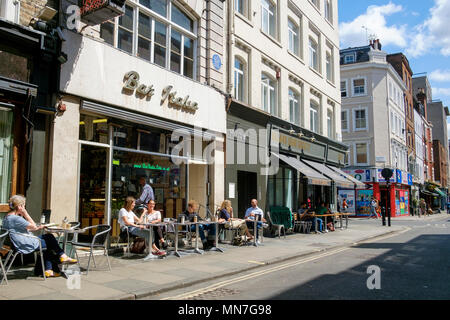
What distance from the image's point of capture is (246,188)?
16625 mm

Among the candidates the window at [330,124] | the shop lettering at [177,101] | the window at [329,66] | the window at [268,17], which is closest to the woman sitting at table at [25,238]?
the shop lettering at [177,101]

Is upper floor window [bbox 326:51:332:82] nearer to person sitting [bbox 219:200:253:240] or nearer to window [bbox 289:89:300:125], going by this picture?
→ window [bbox 289:89:300:125]

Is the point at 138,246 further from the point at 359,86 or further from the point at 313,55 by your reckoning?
the point at 359,86

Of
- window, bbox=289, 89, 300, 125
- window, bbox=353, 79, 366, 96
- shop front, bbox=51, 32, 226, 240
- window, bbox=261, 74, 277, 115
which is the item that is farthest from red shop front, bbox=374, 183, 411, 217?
shop front, bbox=51, 32, 226, 240

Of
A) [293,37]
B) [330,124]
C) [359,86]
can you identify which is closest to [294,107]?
[293,37]

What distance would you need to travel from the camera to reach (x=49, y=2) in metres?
8.88

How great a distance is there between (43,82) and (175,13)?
6010 millimetres

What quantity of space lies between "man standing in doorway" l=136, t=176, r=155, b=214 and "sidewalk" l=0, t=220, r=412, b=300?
2012 mm

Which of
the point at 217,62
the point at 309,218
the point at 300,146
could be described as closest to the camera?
the point at 217,62

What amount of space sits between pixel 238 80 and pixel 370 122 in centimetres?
2550

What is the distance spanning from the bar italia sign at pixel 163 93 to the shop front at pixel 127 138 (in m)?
0.03

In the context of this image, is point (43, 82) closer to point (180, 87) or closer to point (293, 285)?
point (180, 87)

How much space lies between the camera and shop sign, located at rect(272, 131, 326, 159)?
1833 cm
